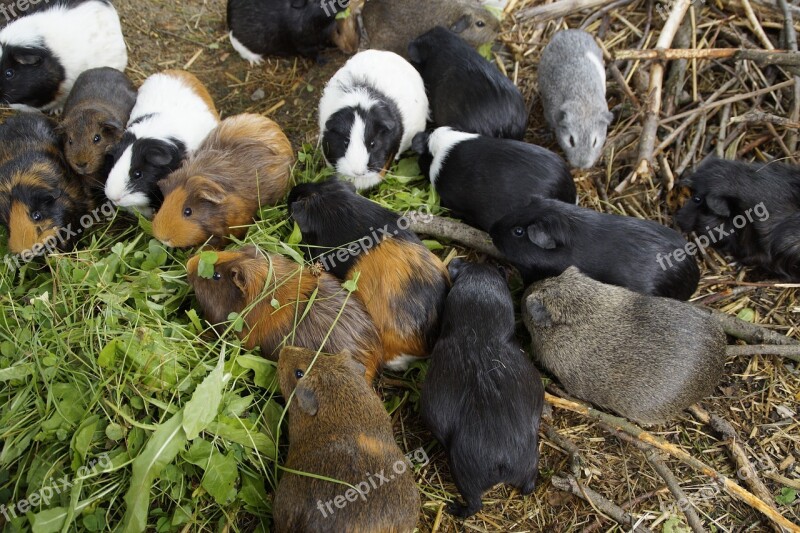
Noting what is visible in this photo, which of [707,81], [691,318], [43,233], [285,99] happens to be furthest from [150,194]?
[707,81]

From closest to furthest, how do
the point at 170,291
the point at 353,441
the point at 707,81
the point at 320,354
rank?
the point at 353,441, the point at 320,354, the point at 170,291, the point at 707,81

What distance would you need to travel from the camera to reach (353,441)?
103 inches

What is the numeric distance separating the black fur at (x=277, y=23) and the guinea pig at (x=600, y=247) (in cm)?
A: 246

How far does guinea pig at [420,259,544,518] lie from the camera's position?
8.92 ft

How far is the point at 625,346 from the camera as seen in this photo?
3104mm

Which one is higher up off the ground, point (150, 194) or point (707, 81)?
point (707, 81)

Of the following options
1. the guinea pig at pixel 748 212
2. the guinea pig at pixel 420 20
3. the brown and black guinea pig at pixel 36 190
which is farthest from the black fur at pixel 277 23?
the guinea pig at pixel 748 212

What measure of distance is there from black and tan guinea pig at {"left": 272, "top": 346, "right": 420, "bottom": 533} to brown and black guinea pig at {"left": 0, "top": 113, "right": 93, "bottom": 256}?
6.05ft

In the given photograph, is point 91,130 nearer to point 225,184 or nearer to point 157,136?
point 157,136

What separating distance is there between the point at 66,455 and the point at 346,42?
150 inches

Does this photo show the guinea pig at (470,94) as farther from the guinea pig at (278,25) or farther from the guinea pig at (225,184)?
the guinea pig at (225,184)

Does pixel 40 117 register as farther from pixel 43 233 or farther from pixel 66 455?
pixel 66 455

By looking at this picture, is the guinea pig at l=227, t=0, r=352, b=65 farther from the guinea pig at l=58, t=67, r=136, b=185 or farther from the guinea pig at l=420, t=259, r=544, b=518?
the guinea pig at l=420, t=259, r=544, b=518

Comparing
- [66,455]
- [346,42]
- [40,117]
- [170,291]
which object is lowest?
[66,455]
